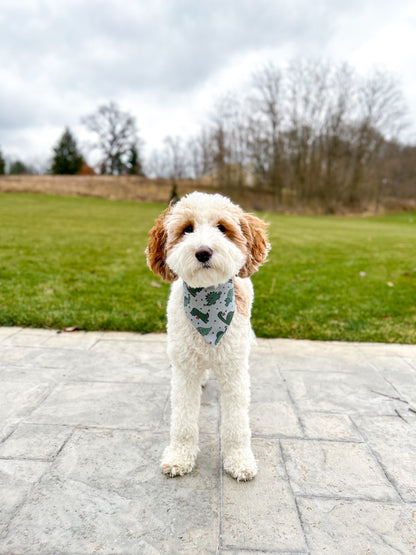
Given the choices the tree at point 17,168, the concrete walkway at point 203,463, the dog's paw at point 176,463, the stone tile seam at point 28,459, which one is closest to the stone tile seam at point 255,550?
the concrete walkway at point 203,463

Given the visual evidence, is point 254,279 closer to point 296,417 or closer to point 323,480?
point 296,417

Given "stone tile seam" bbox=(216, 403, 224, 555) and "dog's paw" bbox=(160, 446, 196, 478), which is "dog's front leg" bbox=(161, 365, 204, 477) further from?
"stone tile seam" bbox=(216, 403, 224, 555)

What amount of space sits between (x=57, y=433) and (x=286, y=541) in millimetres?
1545

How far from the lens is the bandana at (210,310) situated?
6.96ft

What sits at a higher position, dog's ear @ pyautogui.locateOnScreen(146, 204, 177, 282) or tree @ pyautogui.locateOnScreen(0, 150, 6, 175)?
tree @ pyautogui.locateOnScreen(0, 150, 6, 175)

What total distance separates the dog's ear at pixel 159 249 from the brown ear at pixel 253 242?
46 centimetres

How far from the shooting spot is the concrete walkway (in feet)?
5.61

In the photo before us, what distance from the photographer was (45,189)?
3388cm

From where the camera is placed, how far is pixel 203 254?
72.2 inches

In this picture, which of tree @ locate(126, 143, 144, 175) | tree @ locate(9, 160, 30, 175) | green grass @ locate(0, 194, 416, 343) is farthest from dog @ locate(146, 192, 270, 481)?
tree @ locate(9, 160, 30, 175)

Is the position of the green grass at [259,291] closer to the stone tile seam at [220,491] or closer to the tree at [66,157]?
the stone tile seam at [220,491]

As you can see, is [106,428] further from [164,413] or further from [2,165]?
[2,165]

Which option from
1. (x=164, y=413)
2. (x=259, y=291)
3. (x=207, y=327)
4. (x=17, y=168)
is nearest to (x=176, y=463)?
(x=164, y=413)

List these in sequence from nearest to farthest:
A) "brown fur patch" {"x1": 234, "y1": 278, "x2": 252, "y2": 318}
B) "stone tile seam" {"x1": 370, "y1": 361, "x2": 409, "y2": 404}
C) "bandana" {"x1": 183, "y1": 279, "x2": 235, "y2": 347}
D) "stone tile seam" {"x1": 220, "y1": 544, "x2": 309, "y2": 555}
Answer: "stone tile seam" {"x1": 220, "y1": 544, "x2": 309, "y2": 555} < "bandana" {"x1": 183, "y1": 279, "x2": 235, "y2": 347} < "brown fur patch" {"x1": 234, "y1": 278, "x2": 252, "y2": 318} < "stone tile seam" {"x1": 370, "y1": 361, "x2": 409, "y2": 404}
